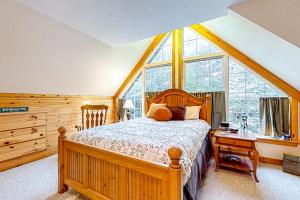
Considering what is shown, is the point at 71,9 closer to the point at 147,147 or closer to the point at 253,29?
the point at 147,147

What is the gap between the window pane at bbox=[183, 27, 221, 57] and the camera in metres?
3.64

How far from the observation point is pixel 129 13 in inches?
81.3

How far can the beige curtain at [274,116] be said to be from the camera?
2.83m

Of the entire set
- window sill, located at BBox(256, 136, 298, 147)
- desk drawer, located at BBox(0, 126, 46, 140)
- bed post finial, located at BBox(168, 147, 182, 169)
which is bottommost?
window sill, located at BBox(256, 136, 298, 147)

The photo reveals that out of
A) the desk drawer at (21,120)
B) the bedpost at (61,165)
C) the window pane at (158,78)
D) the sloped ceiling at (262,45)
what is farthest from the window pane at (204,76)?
the desk drawer at (21,120)

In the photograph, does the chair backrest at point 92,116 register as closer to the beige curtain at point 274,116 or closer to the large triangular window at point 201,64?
the large triangular window at point 201,64

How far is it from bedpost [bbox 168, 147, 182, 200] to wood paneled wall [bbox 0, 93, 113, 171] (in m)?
2.96

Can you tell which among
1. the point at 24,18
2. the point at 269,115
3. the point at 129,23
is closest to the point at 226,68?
the point at 269,115

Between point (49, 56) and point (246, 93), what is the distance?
12.6 ft

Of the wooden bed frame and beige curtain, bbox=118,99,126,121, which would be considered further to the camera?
beige curtain, bbox=118,99,126,121

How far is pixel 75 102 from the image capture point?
3.86 metres

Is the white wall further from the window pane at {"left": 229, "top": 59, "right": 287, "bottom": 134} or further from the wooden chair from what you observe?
the window pane at {"left": 229, "top": 59, "right": 287, "bottom": 134}

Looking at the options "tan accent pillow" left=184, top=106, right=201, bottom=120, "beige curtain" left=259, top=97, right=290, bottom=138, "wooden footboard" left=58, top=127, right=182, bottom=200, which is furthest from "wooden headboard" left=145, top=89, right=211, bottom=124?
"wooden footboard" left=58, top=127, right=182, bottom=200

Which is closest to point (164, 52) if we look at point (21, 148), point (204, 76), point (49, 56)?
point (204, 76)
